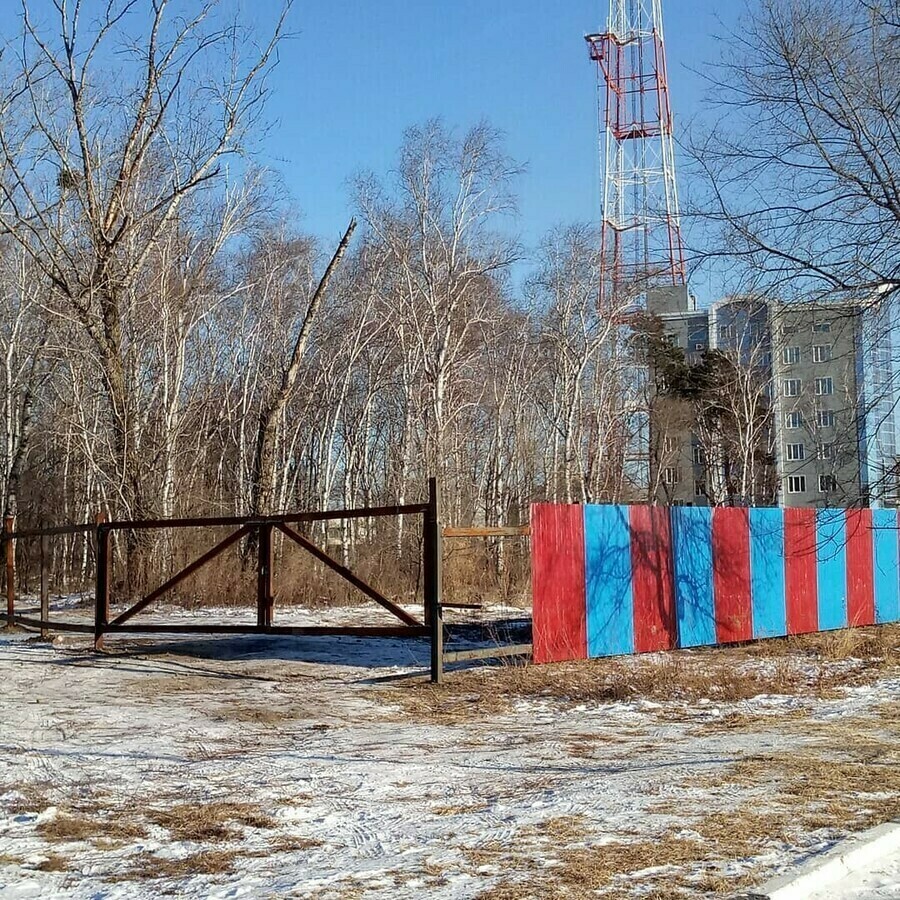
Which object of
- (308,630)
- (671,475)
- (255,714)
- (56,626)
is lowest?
(255,714)

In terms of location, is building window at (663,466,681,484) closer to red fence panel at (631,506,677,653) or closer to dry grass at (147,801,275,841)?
red fence panel at (631,506,677,653)

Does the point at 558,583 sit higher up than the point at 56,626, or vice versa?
the point at 558,583

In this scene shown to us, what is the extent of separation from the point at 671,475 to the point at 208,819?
4640 centimetres

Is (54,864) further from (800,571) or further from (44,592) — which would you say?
(800,571)

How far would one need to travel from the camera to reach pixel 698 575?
50.0ft

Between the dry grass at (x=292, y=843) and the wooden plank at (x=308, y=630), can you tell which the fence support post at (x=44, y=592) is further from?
the dry grass at (x=292, y=843)

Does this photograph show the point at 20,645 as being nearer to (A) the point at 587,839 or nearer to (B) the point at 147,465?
(B) the point at 147,465

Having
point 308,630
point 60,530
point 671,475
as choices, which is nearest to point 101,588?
point 60,530

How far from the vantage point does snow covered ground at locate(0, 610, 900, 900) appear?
5031 millimetres

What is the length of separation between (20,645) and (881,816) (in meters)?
12.6

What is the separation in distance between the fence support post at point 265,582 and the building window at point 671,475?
36540 millimetres

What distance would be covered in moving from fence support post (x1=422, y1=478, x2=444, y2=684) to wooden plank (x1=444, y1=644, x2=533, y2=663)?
0.15m

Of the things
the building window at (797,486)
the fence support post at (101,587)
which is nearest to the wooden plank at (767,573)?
the fence support post at (101,587)

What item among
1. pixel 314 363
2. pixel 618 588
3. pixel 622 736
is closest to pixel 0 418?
pixel 314 363
